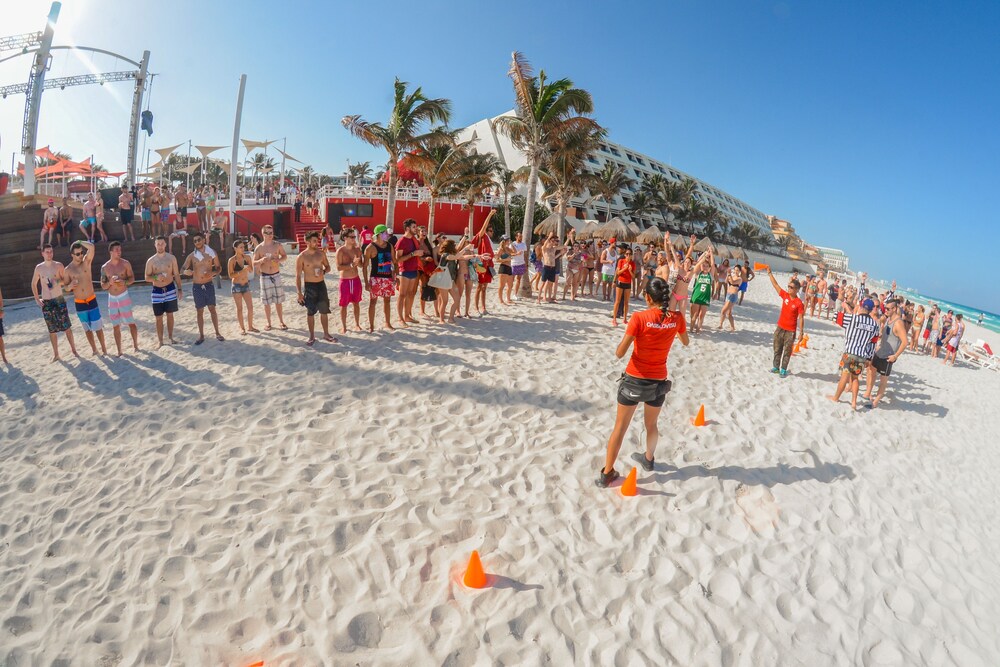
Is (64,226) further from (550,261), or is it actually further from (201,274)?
(550,261)

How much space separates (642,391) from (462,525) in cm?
186

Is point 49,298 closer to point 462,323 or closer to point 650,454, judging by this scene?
point 462,323

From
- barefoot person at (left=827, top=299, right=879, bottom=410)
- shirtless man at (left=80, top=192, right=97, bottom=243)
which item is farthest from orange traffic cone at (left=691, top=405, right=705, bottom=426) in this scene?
shirtless man at (left=80, top=192, right=97, bottom=243)

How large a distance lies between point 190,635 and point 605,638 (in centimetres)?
244

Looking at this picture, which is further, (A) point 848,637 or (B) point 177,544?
(B) point 177,544

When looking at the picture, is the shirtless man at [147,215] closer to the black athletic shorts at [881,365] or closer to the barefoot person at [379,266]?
the barefoot person at [379,266]

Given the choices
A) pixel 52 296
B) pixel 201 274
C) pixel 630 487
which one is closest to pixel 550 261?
pixel 201 274

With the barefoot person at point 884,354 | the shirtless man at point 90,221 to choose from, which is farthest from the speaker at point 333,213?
the barefoot person at point 884,354

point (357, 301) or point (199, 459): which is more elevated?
point (357, 301)

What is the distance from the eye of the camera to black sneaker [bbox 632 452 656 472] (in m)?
4.47

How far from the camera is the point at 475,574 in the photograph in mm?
3080

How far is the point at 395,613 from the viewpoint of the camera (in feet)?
9.50

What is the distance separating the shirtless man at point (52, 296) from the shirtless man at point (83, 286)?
0.16 metres

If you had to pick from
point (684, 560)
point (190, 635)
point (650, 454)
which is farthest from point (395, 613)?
point (650, 454)
